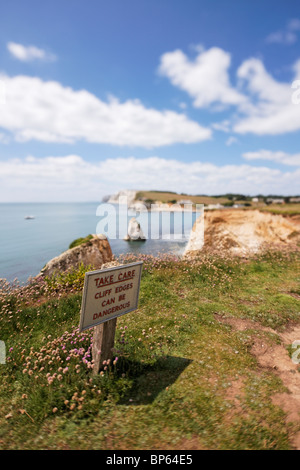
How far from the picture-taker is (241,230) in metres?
26.5

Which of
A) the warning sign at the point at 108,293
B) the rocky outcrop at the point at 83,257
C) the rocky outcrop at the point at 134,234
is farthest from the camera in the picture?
the rocky outcrop at the point at 134,234

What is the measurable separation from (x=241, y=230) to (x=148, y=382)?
23600mm

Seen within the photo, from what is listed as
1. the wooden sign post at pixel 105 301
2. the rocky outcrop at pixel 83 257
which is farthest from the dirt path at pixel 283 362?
the rocky outcrop at pixel 83 257

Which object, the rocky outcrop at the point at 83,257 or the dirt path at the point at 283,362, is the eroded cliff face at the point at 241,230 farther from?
the dirt path at the point at 283,362

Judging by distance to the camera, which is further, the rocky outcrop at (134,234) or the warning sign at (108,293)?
the rocky outcrop at (134,234)

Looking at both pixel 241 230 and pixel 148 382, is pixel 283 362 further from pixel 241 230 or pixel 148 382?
pixel 241 230

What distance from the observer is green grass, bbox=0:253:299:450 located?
Answer: 13.5 ft

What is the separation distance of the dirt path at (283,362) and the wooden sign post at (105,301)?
3583 millimetres

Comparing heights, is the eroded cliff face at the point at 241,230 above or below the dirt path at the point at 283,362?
above

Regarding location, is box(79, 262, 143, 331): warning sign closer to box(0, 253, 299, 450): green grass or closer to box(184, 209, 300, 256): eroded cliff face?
box(0, 253, 299, 450): green grass

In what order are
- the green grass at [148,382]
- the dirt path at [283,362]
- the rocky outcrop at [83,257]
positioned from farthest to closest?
the rocky outcrop at [83,257]
the dirt path at [283,362]
the green grass at [148,382]

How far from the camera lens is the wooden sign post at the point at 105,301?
16.1 feet

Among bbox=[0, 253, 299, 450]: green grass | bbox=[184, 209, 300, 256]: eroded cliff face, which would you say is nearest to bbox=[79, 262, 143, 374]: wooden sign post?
bbox=[0, 253, 299, 450]: green grass
